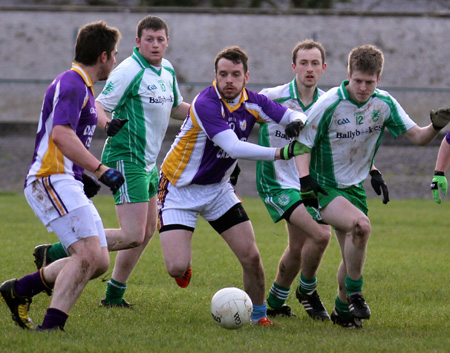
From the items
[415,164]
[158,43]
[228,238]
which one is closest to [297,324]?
[228,238]

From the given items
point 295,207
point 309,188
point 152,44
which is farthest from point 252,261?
point 152,44

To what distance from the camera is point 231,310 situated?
219 inches

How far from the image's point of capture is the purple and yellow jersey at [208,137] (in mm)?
6062

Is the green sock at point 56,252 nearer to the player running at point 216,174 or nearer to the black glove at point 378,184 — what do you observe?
the player running at point 216,174

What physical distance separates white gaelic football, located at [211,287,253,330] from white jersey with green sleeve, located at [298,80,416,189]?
4.20 feet

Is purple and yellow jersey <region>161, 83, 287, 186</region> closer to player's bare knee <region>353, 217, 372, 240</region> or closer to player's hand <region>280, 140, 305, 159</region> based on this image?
player's hand <region>280, 140, 305, 159</region>

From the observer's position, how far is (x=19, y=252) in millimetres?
9656

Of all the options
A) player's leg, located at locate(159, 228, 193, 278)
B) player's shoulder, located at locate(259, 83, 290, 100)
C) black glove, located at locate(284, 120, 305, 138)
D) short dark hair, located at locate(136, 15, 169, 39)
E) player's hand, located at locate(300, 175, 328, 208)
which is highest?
short dark hair, located at locate(136, 15, 169, 39)

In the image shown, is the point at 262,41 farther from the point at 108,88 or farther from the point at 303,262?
the point at 303,262

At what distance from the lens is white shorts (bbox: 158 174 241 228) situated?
20.3ft

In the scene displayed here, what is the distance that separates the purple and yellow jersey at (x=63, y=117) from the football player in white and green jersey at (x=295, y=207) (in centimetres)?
213

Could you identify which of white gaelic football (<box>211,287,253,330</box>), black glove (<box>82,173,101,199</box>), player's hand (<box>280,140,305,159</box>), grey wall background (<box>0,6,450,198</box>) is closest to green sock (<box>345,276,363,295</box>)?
white gaelic football (<box>211,287,253,330</box>)

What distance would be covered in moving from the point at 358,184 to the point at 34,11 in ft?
62.5

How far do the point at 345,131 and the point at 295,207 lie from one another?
87 cm
